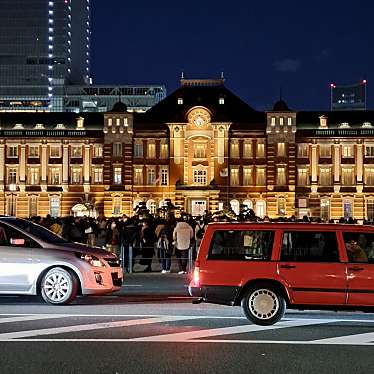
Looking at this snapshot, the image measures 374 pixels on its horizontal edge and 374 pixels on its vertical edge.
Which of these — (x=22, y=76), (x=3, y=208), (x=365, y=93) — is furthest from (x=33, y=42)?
(x=3, y=208)

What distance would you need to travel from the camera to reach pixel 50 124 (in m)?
87.8

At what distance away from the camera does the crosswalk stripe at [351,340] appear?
1045 centimetres

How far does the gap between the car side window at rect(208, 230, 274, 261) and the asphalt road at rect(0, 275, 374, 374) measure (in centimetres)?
104

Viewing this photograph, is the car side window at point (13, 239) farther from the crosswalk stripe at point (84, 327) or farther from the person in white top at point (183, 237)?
the person in white top at point (183, 237)

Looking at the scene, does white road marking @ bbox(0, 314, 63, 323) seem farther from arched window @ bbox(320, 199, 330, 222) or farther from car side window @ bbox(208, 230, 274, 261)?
arched window @ bbox(320, 199, 330, 222)

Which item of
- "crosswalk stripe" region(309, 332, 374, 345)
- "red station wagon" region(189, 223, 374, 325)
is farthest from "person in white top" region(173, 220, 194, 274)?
"crosswalk stripe" region(309, 332, 374, 345)

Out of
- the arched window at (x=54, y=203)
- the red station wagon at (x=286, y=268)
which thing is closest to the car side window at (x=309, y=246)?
the red station wagon at (x=286, y=268)

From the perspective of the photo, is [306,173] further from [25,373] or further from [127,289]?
[25,373]

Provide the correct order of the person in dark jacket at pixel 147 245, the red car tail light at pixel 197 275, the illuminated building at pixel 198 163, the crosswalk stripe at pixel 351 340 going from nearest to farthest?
1. the crosswalk stripe at pixel 351 340
2. the red car tail light at pixel 197 275
3. the person in dark jacket at pixel 147 245
4. the illuminated building at pixel 198 163

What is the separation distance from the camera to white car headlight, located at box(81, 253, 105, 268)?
47.3ft

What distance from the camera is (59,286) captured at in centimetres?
1430

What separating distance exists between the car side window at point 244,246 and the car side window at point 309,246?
250 mm

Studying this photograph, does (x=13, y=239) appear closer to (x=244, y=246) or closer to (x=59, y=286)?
(x=59, y=286)

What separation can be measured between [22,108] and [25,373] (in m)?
155
